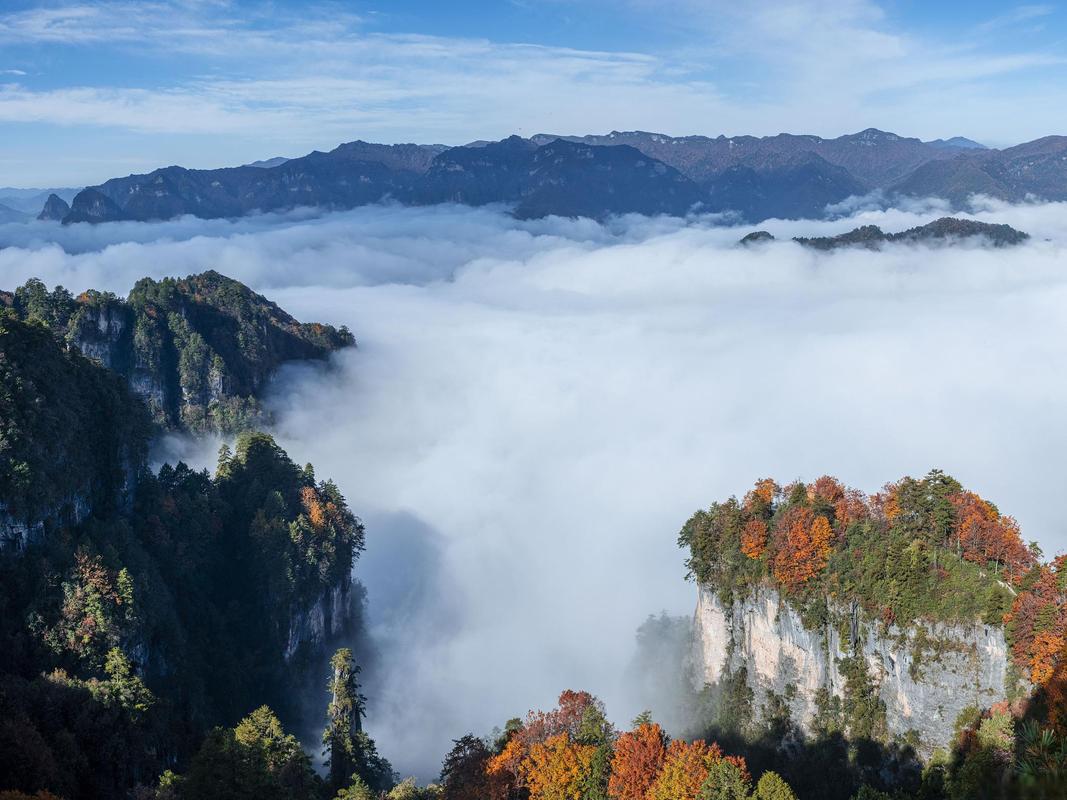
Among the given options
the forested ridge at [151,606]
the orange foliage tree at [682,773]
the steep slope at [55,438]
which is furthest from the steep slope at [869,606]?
the steep slope at [55,438]

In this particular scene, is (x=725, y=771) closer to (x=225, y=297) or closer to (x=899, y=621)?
(x=899, y=621)

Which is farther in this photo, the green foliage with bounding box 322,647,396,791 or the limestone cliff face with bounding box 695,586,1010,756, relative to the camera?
the green foliage with bounding box 322,647,396,791

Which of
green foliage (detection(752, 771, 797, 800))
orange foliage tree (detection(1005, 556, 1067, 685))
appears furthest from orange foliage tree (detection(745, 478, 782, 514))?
green foliage (detection(752, 771, 797, 800))

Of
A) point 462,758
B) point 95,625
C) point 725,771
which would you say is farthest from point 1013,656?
point 95,625

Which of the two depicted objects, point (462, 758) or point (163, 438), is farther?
point (163, 438)

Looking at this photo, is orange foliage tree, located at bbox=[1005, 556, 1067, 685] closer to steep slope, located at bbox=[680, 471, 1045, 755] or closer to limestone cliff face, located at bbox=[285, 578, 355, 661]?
steep slope, located at bbox=[680, 471, 1045, 755]

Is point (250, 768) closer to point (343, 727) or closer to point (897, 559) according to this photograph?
point (343, 727)
